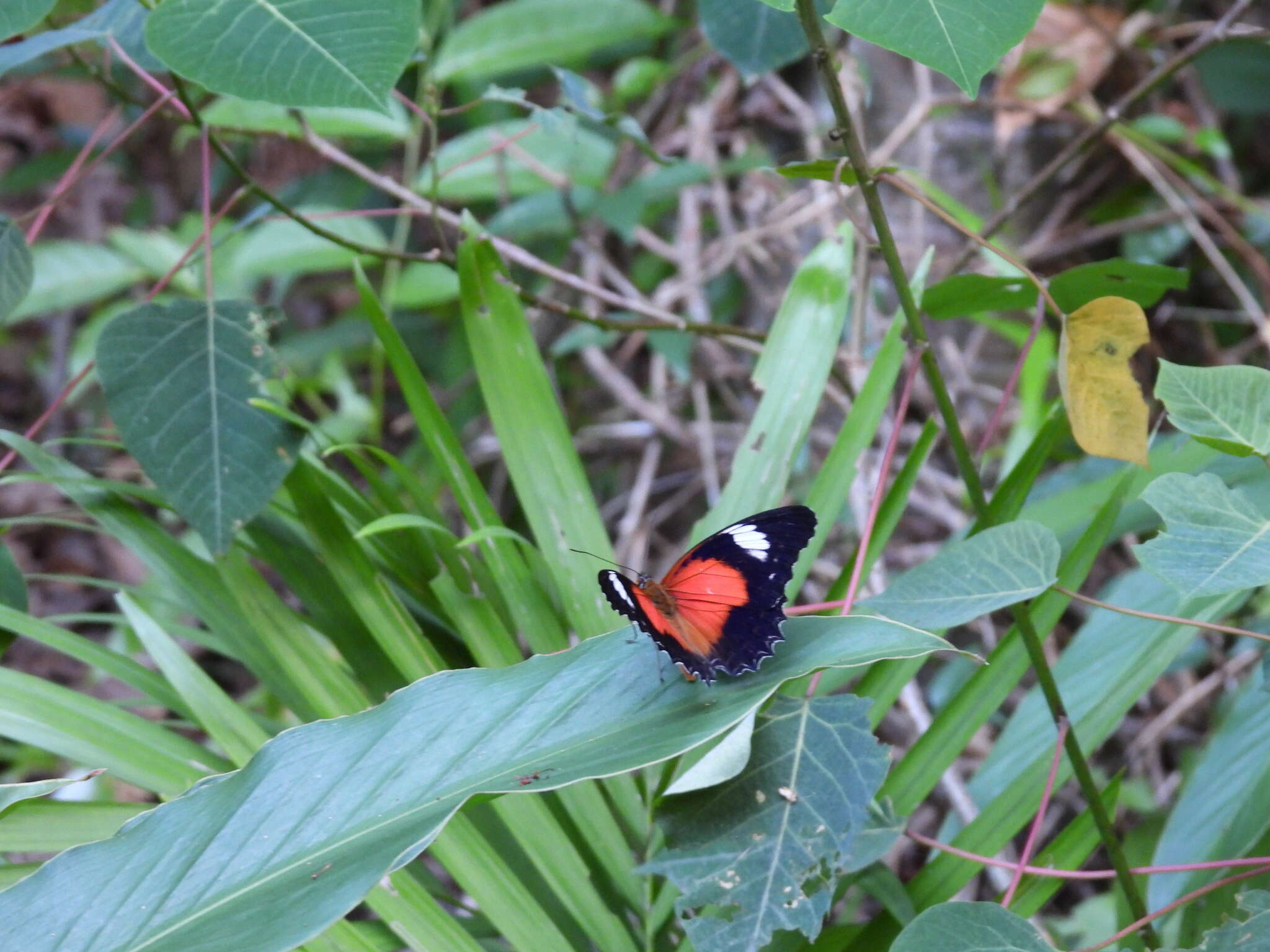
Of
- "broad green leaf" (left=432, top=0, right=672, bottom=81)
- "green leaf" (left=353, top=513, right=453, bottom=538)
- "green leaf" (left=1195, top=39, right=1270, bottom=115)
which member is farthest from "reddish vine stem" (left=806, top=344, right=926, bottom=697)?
"green leaf" (left=1195, top=39, right=1270, bottom=115)

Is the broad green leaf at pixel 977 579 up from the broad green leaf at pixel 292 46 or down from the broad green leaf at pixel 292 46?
down

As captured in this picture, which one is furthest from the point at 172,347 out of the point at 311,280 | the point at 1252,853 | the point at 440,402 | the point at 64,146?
the point at 64,146

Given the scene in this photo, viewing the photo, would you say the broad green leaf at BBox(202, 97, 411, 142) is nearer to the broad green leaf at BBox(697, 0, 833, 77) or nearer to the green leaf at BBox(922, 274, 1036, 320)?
the broad green leaf at BBox(697, 0, 833, 77)

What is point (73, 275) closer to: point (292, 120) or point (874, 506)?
point (292, 120)

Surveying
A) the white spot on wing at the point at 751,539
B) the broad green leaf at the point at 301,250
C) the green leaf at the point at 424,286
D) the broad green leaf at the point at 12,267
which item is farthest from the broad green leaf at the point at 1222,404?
the broad green leaf at the point at 301,250

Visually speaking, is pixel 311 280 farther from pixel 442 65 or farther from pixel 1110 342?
pixel 1110 342

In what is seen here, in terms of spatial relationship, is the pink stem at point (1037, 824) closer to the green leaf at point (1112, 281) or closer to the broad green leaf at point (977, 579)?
the broad green leaf at point (977, 579)
